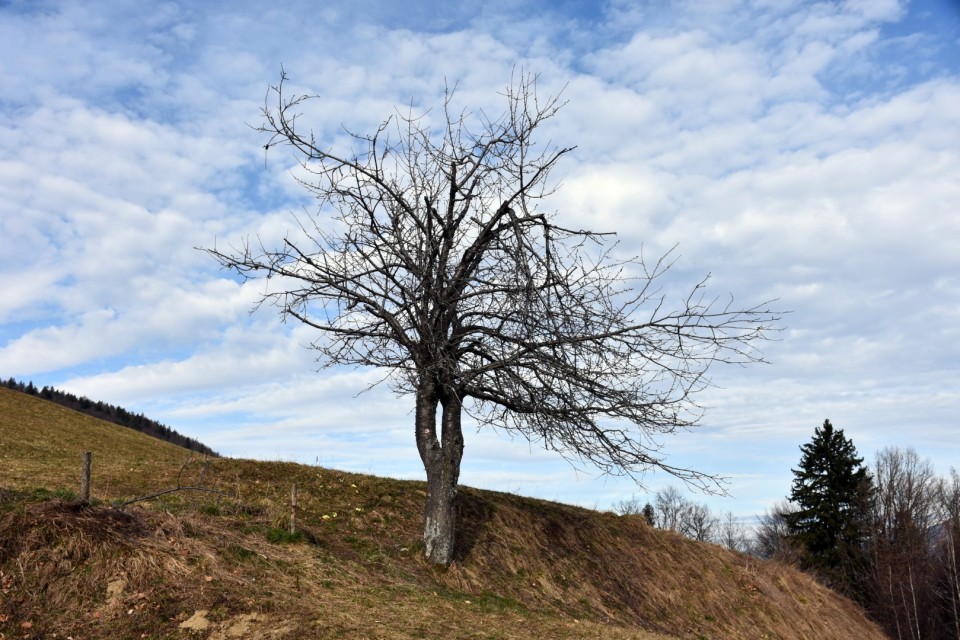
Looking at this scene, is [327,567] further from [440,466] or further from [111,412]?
[111,412]

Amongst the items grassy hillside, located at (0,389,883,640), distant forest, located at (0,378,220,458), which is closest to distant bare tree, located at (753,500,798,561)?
grassy hillside, located at (0,389,883,640)

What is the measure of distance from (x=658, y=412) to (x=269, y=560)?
6.49 meters

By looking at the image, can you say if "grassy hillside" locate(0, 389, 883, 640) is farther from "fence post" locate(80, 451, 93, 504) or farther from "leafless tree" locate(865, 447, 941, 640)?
"leafless tree" locate(865, 447, 941, 640)

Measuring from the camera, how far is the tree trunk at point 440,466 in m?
12.2

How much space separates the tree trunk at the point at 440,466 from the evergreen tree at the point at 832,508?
3720 cm

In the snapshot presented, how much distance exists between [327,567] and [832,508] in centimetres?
4178

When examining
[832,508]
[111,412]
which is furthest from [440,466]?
[111,412]

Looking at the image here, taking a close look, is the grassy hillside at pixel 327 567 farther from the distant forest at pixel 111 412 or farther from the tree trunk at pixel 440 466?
the distant forest at pixel 111 412

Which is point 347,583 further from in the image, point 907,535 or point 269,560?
point 907,535

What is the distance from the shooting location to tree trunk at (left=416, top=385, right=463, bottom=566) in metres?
12.2

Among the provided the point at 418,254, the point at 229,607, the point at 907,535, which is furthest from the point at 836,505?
the point at 229,607

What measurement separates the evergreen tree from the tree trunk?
3720 cm

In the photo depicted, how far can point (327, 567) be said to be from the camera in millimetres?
10414

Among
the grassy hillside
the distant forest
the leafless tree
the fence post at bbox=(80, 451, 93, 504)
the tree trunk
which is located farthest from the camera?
the distant forest
